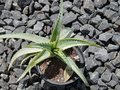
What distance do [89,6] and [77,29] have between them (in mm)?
217

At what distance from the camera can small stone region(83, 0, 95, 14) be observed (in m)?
2.88

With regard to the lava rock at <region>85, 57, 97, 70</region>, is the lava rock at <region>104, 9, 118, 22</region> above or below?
above

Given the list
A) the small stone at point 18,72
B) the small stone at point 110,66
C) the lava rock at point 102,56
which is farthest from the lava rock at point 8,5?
the small stone at point 110,66

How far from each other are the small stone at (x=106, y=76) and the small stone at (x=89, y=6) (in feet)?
1.68

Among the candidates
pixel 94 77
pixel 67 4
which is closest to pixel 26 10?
pixel 67 4

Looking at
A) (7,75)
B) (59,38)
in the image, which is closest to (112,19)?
(59,38)

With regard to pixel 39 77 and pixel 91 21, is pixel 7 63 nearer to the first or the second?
pixel 39 77

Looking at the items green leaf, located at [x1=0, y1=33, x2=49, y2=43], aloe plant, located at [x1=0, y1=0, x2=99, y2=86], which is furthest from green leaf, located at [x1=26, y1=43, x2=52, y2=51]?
green leaf, located at [x1=0, y1=33, x2=49, y2=43]

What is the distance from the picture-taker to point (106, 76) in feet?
8.66

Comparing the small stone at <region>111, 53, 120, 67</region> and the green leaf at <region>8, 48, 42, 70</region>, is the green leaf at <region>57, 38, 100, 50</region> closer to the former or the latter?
the green leaf at <region>8, 48, 42, 70</region>

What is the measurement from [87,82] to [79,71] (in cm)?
17

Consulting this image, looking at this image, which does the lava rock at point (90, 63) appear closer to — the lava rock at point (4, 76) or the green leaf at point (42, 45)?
the green leaf at point (42, 45)

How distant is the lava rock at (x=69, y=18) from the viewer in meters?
2.84

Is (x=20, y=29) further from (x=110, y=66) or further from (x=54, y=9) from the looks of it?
(x=110, y=66)
